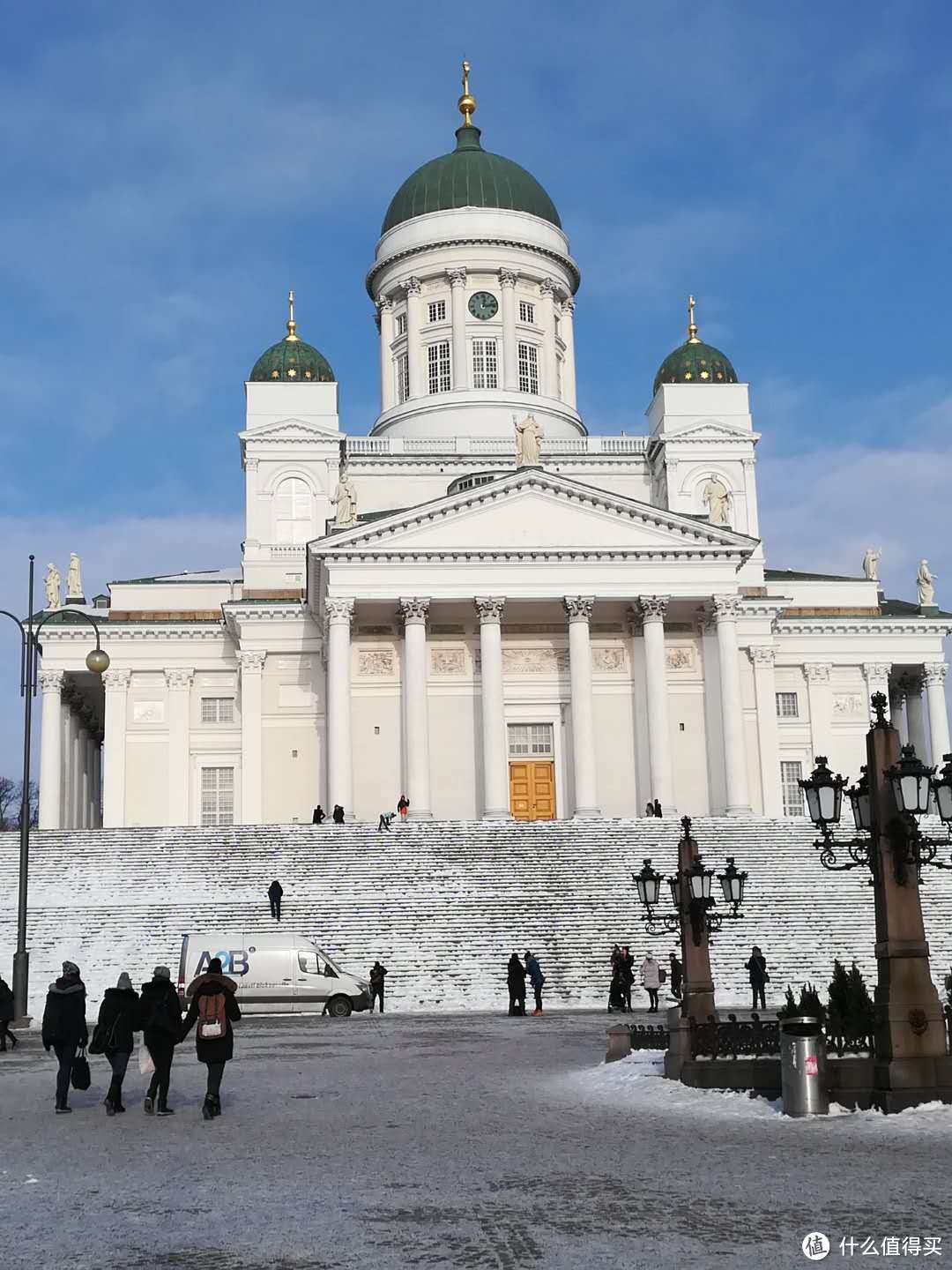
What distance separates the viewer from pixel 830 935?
3762cm

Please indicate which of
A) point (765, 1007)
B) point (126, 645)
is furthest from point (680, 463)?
point (765, 1007)

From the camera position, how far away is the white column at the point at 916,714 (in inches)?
2670

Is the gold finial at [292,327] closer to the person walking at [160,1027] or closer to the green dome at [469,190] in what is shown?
the green dome at [469,190]

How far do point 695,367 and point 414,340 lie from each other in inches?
499

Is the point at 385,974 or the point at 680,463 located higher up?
the point at 680,463

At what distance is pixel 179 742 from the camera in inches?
2462

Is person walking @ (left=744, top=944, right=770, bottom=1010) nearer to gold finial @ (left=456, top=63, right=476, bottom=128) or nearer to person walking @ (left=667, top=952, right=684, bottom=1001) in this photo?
person walking @ (left=667, top=952, right=684, bottom=1001)

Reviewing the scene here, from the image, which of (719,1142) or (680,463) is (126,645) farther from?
(719,1142)

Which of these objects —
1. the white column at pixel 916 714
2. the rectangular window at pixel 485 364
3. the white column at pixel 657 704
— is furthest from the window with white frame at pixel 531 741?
the rectangular window at pixel 485 364

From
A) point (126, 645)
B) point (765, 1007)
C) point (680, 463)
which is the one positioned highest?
point (680, 463)

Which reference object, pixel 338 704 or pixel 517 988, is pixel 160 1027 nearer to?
pixel 517 988

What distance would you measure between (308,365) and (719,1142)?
189 feet

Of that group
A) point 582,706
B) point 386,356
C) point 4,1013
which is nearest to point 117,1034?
point 4,1013

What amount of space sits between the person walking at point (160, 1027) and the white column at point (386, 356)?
192ft
